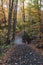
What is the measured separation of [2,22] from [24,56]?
970cm

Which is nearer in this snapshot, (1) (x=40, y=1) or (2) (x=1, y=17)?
(1) (x=40, y=1)

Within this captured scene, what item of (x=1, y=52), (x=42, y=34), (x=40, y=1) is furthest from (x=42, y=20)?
(x=1, y=52)

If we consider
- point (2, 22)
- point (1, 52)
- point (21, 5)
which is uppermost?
point (21, 5)

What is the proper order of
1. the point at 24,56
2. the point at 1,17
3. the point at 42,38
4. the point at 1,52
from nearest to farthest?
the point at 24,56, the point at 1,52, the point at 42,38, the point at 1,17

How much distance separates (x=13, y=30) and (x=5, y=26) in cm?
118

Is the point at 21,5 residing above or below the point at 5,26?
above

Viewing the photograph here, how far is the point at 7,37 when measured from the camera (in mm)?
18922

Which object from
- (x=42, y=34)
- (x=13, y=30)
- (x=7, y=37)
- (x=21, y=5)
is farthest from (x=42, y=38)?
(x=21, y=5)

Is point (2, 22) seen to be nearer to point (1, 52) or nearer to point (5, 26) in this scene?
point (5, 26)

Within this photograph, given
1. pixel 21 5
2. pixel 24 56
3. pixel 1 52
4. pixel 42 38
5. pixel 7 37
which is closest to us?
pixel 24 56

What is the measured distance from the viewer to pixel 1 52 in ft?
49.0

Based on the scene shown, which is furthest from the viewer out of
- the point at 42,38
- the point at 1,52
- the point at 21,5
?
the point at 21,5

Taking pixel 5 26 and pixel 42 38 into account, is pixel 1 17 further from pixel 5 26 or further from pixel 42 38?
pixel 42 38

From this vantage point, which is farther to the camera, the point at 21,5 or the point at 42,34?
the point at 21,5
